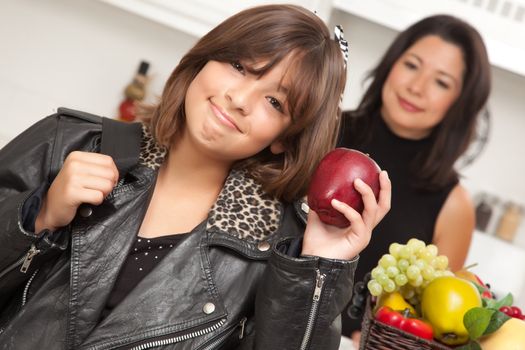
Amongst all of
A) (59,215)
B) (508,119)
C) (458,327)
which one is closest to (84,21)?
(508,119)

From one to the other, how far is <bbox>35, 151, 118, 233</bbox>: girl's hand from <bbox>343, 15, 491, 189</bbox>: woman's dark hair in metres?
1.20

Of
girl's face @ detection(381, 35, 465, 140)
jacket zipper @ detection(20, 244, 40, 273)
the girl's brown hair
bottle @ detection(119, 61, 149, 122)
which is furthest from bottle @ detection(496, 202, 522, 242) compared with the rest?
jacket zipper @ detection(20, 244, 40, 273)

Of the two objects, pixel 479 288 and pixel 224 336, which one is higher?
pixel 479 288

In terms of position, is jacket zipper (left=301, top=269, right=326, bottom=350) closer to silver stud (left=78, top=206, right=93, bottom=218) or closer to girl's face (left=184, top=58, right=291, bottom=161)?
girl's face (left=184, top=58, right=291, bottom=161)

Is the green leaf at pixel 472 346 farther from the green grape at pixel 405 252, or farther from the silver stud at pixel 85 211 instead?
the silver stud at pixel 85 211

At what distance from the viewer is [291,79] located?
1168 mm

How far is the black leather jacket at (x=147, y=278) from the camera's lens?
107 cm

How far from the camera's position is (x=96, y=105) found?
3107 mm

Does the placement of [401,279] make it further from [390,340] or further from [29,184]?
[29,184]

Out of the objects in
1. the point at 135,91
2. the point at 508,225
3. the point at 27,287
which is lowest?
the point at 508,225

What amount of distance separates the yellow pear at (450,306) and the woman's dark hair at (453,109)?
1080 millimetres

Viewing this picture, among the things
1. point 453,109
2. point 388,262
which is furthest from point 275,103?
point 453,109

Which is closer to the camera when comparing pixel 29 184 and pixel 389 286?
pixel 389 286

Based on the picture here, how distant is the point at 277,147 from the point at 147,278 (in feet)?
1.13
